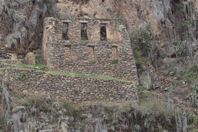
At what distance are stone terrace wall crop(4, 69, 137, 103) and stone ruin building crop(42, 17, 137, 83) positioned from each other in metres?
2.41

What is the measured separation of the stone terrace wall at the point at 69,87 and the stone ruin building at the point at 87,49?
2.41m

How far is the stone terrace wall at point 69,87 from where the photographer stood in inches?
1046

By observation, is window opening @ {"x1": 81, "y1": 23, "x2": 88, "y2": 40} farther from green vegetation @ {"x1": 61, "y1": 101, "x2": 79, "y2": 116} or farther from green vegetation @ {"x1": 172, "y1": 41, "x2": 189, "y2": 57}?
green vegetation @ {"x1": 61, "y1": 101, "x2": 79, "y2": 116}

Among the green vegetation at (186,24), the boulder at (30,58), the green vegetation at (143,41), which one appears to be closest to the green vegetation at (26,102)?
the boulder at (30,58)

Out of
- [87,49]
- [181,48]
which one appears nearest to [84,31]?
[87,49]

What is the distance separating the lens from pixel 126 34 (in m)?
32.1

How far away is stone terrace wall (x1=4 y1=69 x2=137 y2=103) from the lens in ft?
87.2

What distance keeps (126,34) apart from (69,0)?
549cm

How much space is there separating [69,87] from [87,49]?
4.31 meters

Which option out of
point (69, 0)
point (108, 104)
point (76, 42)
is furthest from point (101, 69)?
point (69, 0)

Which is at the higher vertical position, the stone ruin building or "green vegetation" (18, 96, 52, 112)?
the stone ruin building

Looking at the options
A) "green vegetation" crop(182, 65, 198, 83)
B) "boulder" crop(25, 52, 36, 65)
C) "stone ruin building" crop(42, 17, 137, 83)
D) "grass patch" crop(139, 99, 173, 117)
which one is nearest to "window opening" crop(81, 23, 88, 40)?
"stone ruin building" crop(42, 17, 137, 83)

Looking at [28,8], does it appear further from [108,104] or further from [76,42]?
[108,104]

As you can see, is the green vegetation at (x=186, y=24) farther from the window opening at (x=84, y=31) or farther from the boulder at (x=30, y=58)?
the boulder at (x=30, y=58)
